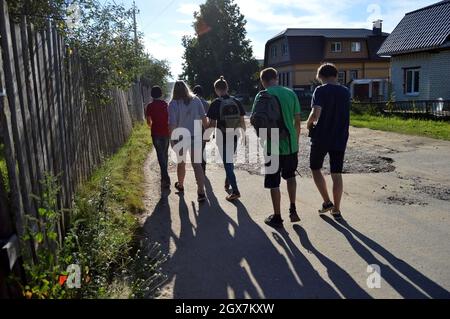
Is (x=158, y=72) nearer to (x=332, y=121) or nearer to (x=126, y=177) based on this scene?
(x=126, y=177)

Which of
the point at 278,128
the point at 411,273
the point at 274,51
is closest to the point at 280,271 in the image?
the point at 411,273

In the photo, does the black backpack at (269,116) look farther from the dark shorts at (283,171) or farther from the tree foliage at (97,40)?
the tree foliage at (97,40)

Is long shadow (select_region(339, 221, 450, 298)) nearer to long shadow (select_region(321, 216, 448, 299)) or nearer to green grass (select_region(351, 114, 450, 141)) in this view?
long shadow (select_region(321, 216, 448, 299))

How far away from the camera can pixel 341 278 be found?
3969mm

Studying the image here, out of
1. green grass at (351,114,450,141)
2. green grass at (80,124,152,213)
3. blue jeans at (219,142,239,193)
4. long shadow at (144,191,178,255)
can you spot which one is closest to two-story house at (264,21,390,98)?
green grass at (351,114,450,141)

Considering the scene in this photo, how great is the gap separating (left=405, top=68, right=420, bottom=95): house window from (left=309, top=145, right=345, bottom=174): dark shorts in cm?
2159

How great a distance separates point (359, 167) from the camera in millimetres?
9070

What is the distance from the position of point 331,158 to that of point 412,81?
22.3 meters

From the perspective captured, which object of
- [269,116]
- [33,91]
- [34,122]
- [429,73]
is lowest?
[269,116]

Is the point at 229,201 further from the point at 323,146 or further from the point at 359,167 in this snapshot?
the point at 359,167

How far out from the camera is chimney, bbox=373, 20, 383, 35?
150 ft
